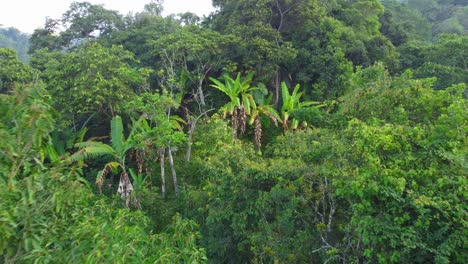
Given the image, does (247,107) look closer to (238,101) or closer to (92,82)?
(238,101)

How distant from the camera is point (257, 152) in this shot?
31.9ft

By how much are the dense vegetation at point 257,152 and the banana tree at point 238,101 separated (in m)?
0.06

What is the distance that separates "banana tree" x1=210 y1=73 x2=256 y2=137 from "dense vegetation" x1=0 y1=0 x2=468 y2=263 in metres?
0.06

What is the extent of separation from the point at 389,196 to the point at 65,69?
11083 mm

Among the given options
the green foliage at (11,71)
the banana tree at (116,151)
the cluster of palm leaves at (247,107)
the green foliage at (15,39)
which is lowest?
the banana tree at (116,151)

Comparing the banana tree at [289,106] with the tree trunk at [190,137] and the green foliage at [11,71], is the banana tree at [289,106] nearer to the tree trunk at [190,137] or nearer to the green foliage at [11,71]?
the tree trunk at [190,137]

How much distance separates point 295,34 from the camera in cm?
1469

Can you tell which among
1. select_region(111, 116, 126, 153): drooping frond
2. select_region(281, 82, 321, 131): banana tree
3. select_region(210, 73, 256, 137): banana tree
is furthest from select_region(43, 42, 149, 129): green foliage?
select_region(281, 82, 321, 131): banana tree

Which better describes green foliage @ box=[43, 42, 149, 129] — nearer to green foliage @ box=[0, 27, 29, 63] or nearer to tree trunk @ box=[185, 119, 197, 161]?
tree trunk @ box=[185, 119, 197, 161]

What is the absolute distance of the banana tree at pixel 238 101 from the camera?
12.7 meters

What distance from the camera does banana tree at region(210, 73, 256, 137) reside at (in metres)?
12.7

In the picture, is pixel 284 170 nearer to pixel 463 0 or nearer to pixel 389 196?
pixel 389 196

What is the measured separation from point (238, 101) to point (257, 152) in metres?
3.52

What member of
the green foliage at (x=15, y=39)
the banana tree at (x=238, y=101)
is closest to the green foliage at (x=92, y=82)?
the banana tree at (x=238, y=101)
